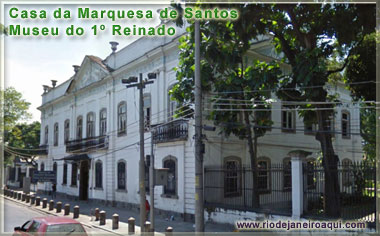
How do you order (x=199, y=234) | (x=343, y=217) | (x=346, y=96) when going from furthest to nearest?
(x=346, y=96) → (x=343, y=217) → (x=199, y=234)

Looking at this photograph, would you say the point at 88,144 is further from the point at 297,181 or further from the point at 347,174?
the point at 347,174

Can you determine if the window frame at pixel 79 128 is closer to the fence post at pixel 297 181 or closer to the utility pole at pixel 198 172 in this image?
the utility pole at pixel 198 172

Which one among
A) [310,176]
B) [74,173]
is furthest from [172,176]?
[74,173]

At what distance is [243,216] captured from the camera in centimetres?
1596

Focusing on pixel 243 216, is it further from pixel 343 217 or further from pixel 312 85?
pixel 312 85

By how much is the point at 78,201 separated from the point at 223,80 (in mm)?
18887

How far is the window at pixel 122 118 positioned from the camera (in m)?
25.4

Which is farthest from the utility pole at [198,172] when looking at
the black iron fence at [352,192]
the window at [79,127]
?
the window at [79,127]

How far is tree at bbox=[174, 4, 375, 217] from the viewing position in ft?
45.8

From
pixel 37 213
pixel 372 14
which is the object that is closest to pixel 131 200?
pixel 37 213

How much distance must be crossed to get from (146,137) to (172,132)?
112 inches

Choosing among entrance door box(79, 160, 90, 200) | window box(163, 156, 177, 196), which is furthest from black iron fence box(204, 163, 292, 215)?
entrance door box(79, 160, 90, 200)

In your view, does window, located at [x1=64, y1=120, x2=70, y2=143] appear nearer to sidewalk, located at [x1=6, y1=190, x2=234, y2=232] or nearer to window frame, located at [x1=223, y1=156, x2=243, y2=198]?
sidewalk, located at [x1=6, y1=190, x2=234, y2=232]

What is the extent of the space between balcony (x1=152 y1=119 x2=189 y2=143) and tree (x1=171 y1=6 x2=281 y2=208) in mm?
1351
